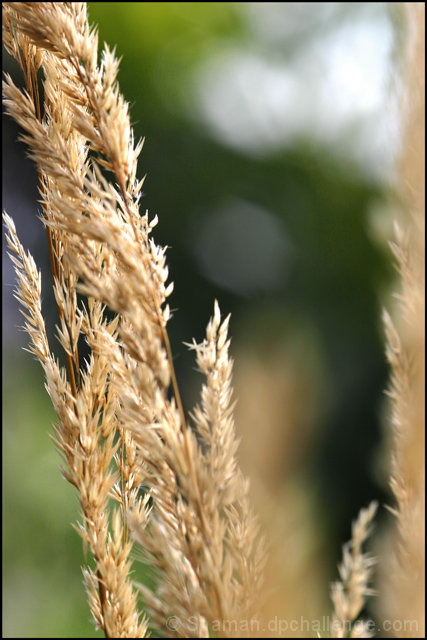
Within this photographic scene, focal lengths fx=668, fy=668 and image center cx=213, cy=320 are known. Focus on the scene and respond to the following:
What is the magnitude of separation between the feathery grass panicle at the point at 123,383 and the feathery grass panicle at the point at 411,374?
0.10m

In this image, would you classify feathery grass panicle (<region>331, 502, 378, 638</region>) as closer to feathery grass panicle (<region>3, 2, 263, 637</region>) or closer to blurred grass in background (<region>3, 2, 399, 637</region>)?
feathery grass panicle (<region>3, 2, 263, 637</region>)

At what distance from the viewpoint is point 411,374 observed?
1.47 feet

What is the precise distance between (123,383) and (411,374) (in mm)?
207

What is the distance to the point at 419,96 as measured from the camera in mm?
405

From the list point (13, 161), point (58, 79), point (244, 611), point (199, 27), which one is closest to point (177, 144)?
point (199, 27)

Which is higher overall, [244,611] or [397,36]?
[397,36]

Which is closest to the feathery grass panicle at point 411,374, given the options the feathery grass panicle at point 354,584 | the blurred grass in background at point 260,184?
the feathery grass panicle at point 354,584

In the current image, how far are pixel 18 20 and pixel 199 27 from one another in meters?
2.62

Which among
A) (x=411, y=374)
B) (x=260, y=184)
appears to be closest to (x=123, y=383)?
(x=411, y=374)

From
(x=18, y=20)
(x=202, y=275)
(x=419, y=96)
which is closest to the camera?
A: (x=419, y=96)

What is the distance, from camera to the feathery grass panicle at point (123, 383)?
426 millimetres

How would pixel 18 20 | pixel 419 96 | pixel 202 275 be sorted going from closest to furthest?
pixel 419 96
pixel 18 20
pixel 202 275

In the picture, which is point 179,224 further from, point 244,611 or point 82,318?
point 244,611

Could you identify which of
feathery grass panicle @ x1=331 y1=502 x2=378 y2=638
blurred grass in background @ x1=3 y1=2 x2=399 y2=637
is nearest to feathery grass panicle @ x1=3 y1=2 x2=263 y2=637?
feathery grass panicle @ x1=331 y1=502 x2=378 y2=638
